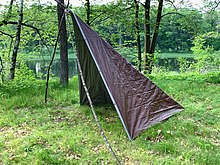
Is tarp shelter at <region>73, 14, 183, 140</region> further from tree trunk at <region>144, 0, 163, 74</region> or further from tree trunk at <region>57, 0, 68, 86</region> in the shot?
tree trunk at <region>144, 0, 163, 74</region>

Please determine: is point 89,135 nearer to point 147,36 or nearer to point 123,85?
point 123,85

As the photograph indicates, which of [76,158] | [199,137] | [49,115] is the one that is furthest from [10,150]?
[199,137]

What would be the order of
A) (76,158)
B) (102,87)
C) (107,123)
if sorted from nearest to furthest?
(76,158)
(107,123)
(102,87)

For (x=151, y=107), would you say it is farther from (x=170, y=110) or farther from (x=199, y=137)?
(x=199, y=137)

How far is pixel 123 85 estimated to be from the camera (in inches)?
171

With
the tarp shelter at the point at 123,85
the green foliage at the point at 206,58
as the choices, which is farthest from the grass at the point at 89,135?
the green foliage at the point at 206,58

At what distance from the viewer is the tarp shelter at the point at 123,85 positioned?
398 centimetres

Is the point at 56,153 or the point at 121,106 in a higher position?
the point at 121,106

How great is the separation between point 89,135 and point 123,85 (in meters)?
1.12

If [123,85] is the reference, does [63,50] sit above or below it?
above

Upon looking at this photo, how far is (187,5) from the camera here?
10.9 metres

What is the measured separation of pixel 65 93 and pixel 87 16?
3.89 metres

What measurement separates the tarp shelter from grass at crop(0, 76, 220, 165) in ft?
0.67

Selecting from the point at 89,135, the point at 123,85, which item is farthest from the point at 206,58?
the point at 89,135
